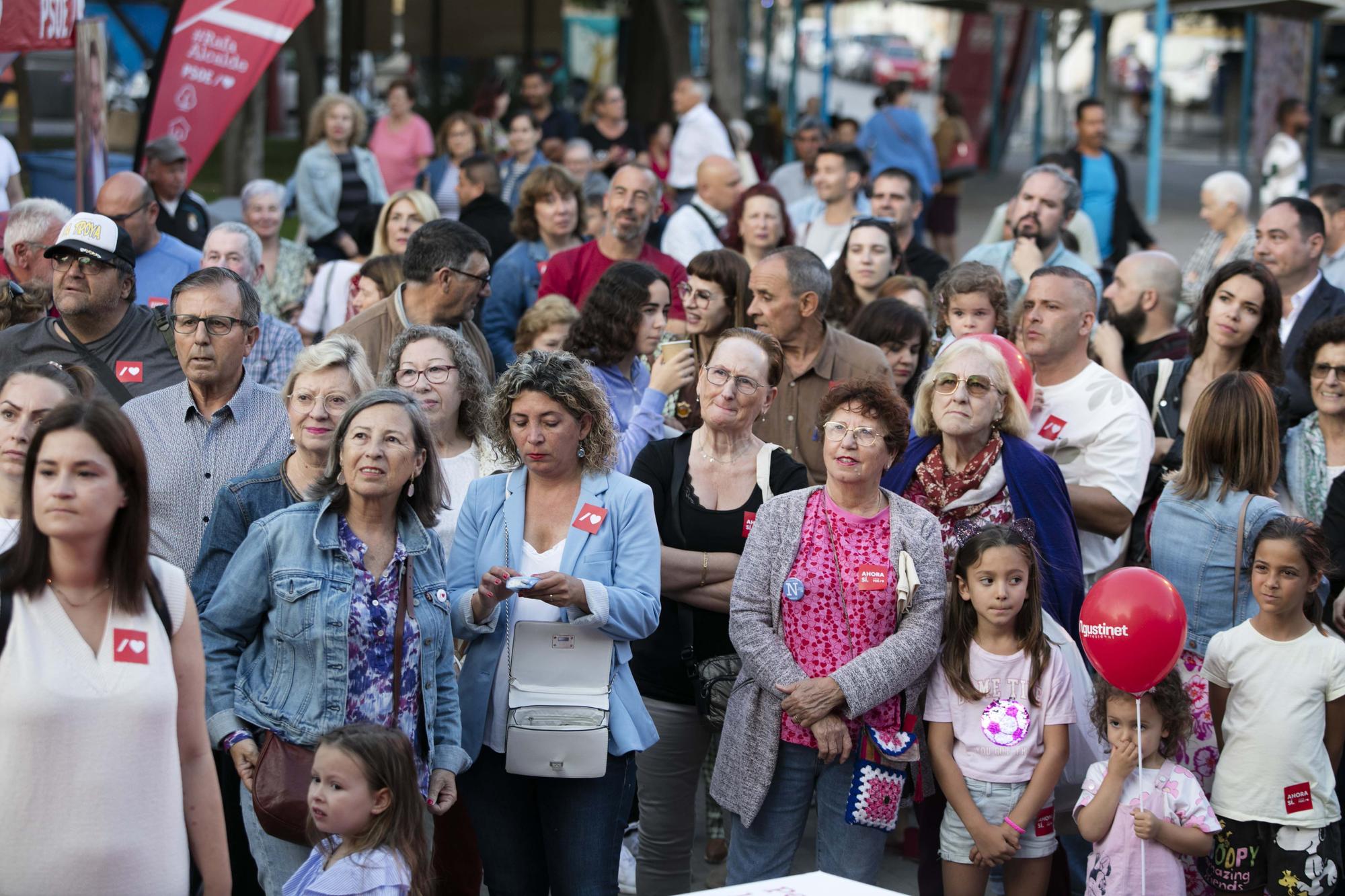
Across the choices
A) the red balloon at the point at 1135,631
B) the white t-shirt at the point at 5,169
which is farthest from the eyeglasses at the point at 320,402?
the white t-shirt at the point at 5,169

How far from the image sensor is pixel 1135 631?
440 cm

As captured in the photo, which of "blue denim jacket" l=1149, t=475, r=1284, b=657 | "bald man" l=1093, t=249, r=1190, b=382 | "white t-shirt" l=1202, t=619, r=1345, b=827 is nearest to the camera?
"white t-shirt" l=1202, t=619, r=1345, b=827

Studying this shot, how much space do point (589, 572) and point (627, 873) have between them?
165 cm

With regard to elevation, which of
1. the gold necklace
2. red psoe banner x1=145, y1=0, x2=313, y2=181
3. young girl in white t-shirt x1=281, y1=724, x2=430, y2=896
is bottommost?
young girl in white t-shirt x1=281, y1=724, x2=430, y2=896

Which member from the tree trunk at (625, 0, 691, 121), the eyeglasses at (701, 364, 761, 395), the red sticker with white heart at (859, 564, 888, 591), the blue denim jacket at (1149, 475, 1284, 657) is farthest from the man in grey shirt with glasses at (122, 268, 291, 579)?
the tree trunk at (625, 0, 691, 121)

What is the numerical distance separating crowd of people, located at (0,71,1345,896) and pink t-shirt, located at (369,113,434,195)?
690 centimetres

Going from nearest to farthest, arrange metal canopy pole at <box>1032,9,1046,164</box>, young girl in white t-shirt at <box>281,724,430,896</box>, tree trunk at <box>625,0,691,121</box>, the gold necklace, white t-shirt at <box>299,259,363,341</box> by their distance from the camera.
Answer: the gold necklace → young girl in white t-shirt at <box>281,724,430,896</box> → white t-shirt at <box>299,259,363,341</box> → tree trunk at <box>625,0,691,121</box> → metal canopy pole at <box>1032,9,1046,164</box>

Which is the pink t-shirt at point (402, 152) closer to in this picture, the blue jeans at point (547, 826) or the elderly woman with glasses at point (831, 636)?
the elderly woman with glasses at point (831, 636)

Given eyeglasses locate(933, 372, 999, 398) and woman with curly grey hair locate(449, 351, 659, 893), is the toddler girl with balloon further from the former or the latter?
woman with curly grey hair locate(449, 351, 659, 893)

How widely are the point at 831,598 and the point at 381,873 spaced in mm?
1522

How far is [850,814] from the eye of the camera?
443 centimetres

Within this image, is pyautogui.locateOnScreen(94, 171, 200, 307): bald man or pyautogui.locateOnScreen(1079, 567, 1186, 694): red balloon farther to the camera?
pyautogui.locateOnScreen(94, 171, 200, 307): bald man

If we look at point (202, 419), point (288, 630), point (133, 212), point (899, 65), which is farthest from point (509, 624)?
point (899, 65)

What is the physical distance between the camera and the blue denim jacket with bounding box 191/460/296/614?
4.10m
